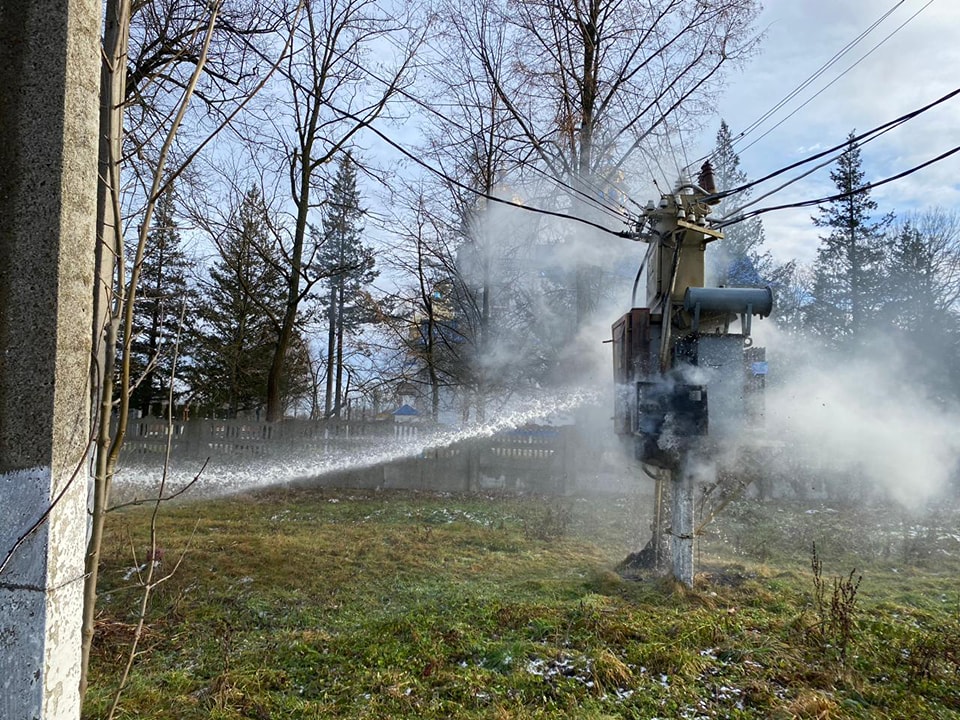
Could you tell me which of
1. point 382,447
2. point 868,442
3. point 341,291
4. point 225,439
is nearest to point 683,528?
point 868,442

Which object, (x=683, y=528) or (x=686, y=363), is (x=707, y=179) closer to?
(x=686, y=363)

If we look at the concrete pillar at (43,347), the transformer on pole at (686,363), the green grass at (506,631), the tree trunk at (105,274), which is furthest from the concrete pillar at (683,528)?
the concrete pillar at (43,347)

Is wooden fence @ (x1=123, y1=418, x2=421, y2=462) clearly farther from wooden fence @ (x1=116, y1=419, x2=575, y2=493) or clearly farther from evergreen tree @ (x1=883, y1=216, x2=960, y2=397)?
evergreen tree @ (x1=883, y1=216, x2=960, y2=397)

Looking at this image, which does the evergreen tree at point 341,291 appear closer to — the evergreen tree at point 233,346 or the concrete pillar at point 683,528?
the evergreen tree at point 233,346

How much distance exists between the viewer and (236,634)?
486cm

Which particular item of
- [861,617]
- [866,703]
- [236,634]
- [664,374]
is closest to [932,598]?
[861,617]

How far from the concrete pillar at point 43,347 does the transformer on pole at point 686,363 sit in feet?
16.1

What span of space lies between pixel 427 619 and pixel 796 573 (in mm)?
4839

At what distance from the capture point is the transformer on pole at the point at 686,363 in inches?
215

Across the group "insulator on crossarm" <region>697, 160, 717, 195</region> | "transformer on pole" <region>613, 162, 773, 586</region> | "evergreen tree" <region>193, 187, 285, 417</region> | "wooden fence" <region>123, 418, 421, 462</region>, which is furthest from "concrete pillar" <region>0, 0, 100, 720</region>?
"evergreen tree" <region>193, 187, 285, 417</region>

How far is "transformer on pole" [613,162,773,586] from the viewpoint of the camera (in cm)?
547

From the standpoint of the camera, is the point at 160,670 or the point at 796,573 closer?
the point at 160,670

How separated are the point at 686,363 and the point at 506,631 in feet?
9.92

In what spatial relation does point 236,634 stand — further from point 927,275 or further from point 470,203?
point 927,275
